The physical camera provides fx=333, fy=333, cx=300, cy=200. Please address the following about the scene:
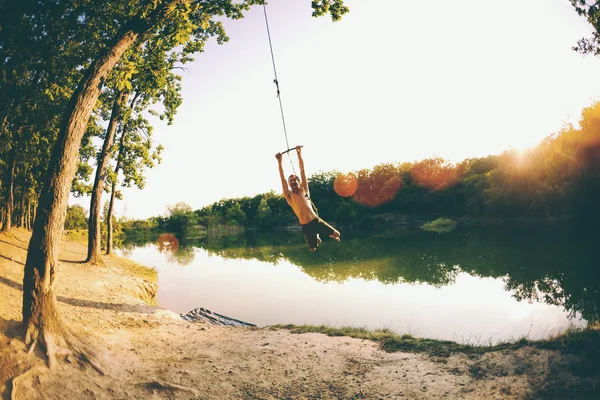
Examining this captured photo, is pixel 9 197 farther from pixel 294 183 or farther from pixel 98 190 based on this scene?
pixel 294 183

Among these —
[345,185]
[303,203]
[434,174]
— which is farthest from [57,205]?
[345,185]

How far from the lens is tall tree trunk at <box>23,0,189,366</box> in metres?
5.72

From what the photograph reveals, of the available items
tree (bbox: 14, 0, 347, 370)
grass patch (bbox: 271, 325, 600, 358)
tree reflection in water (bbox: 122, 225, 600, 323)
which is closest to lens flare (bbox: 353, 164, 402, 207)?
tree reflection in water (bbox: 122, 225, 600, 323)

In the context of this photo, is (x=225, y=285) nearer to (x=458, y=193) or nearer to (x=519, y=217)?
(x=519, y=217)

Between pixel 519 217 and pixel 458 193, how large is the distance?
50.6 feet

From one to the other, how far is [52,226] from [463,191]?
57905 mm

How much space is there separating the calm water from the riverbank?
1900mm

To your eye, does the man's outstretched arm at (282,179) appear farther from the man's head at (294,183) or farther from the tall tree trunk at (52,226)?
the tall tree trunk at (52,226)

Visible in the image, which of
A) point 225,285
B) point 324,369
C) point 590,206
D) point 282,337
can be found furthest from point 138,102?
point 590,206

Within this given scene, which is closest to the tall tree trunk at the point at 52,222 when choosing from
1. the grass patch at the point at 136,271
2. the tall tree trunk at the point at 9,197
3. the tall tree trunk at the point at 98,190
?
the tall tree trunk at the point at 98,190

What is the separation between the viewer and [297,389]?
5754mm

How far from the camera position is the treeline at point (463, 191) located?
105ft

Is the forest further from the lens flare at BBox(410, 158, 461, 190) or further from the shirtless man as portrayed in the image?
the lens flare at BBox(410, 158, 461, 190)

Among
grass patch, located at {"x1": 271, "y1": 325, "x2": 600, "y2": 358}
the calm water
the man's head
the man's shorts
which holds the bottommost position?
the calm water
